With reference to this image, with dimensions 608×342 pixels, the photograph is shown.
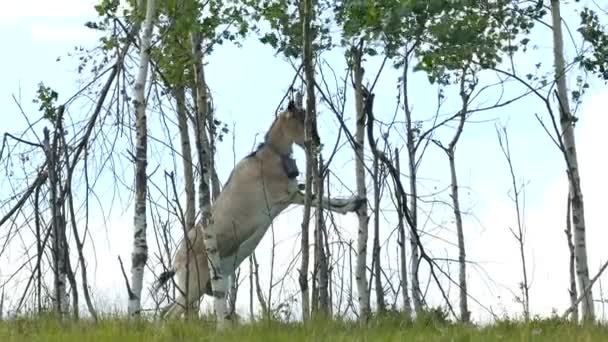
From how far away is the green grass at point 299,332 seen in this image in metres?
10.5

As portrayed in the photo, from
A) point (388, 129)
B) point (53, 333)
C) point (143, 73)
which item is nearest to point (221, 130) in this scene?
point (388, 129)

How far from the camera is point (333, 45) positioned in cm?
1559

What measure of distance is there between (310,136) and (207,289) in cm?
295

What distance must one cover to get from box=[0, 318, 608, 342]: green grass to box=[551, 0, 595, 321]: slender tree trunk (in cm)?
496

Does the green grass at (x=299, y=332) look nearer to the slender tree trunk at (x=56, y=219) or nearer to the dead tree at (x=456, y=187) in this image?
the slender tree trunk at (x=56, y=219)

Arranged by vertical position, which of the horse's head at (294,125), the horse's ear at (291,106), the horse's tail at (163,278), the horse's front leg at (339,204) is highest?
the horse's ear at (291,106)

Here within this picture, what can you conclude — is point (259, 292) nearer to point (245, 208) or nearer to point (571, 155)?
point (245, 208)

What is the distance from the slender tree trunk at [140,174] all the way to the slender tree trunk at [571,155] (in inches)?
241

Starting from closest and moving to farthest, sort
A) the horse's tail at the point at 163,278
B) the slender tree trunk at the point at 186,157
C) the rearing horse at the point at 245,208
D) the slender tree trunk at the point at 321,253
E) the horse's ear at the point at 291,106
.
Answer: the slender tree trunk at the point at 321,253 → the horse's tail at the point at 163,278 → the rearing horse at the point at 245,208 → the horse's ear at the point at 291,106 → the slender tree trunk at the point at 186,157

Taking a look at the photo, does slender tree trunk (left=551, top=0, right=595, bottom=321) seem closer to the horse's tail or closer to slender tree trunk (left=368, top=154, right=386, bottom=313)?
slender tree trunk (left=368, top=154, right=386, bottom=313)

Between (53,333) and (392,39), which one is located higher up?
(392,39)

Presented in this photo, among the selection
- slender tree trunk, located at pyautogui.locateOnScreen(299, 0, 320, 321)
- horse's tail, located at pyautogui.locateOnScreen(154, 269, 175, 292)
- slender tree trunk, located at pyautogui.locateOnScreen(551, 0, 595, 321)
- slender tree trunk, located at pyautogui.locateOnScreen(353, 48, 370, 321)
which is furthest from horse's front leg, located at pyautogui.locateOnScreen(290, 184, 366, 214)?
slender tree trunk, located at pyautogui.locateOnScreen(551, 0, 595, 321)

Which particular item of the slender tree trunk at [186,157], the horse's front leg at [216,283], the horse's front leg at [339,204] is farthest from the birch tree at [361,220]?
the slender tree trunk at [186,157]

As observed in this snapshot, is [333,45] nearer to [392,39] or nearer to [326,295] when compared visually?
[392,39]
